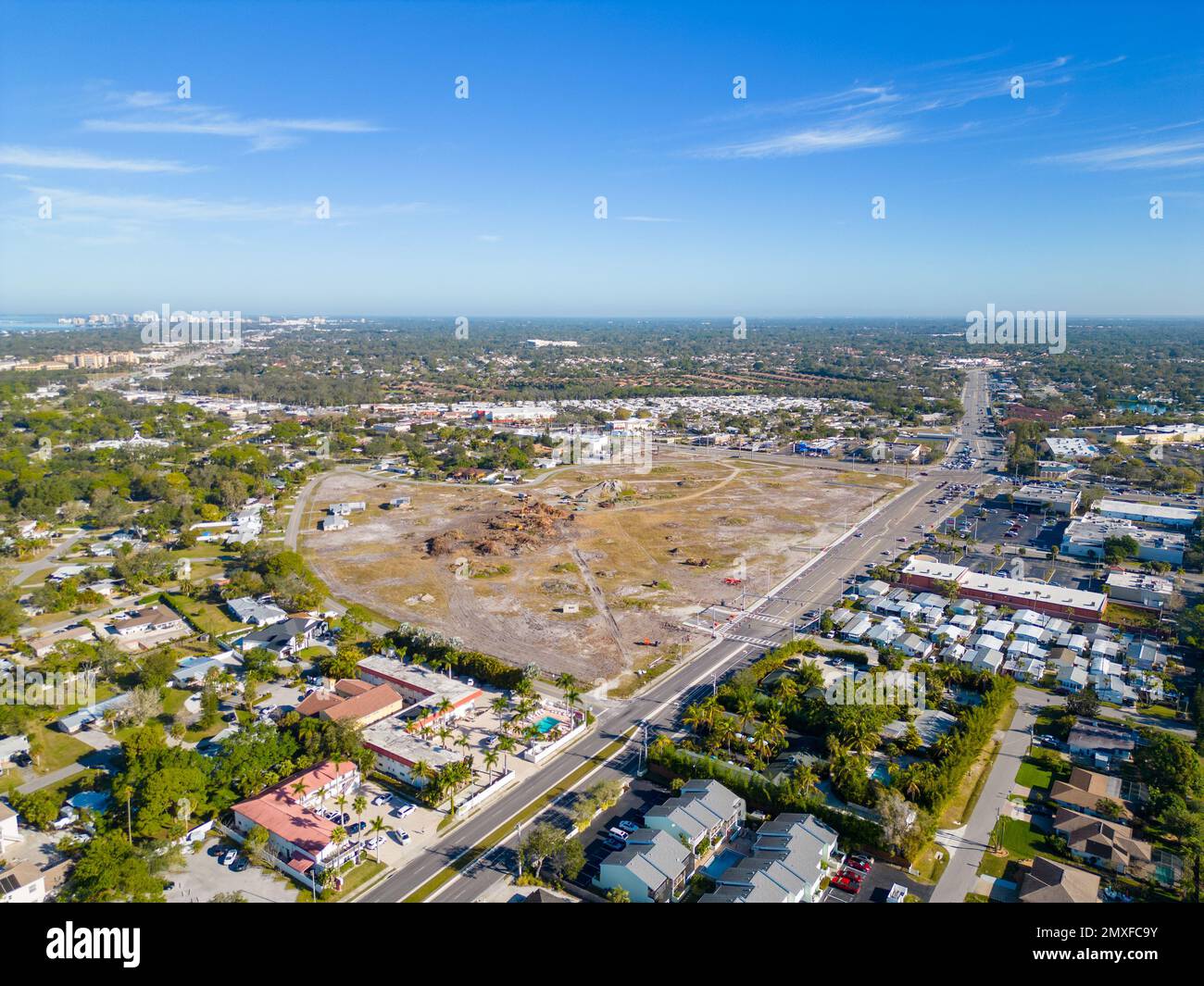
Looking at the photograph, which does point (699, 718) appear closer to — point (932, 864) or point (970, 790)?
point (932, 864)

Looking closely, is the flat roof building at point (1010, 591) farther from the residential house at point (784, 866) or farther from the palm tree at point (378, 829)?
the palm tree at point (378, 829)

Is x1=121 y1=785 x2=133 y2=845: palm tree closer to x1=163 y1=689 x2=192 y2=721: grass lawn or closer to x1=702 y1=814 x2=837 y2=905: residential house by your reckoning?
x1=163 y1=689 x2=192 y2=721: grass lawn

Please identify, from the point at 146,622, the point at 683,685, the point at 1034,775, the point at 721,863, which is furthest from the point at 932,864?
the point at 146,622

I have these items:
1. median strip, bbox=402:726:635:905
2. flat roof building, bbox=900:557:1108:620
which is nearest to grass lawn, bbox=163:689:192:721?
median strip, bbox=402:726:635:905

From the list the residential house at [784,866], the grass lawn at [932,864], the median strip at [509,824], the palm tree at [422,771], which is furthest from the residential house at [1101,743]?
the palm tree at [422,771]

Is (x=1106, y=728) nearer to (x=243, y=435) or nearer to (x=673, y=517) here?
(x=673, y=517)
